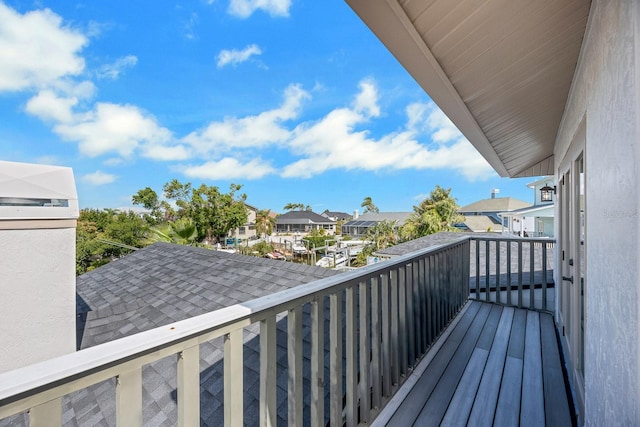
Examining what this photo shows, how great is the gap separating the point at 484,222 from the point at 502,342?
1338 inches

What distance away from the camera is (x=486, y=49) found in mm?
1635

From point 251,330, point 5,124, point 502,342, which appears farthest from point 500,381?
point 5,124

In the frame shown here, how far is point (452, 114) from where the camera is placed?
2.43 metres

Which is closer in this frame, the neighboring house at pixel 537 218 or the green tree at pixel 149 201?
the neighboring house at pixel 537 218

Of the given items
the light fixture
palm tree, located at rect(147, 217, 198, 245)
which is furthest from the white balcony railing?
palm tree, located at rect(147, 217, 198, 245)

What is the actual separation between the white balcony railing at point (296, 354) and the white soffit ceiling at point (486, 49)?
1247 millimetres

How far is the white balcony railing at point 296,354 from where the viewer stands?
0.64 m

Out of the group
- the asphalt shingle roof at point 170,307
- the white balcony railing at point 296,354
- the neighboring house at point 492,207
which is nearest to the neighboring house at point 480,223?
the neighboring house at point 492,207

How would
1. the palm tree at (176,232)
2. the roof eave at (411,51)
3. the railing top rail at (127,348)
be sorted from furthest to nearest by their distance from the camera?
the palm tree at (176,232) → the roof eave at (411,51) → the railing top rail at (127,348)

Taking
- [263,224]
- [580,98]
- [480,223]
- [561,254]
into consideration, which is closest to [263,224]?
[263,224]

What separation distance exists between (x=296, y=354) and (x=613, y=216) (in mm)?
1325

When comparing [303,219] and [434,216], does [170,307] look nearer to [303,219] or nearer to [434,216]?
[434,216]

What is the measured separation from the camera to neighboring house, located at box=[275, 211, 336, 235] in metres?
46.7

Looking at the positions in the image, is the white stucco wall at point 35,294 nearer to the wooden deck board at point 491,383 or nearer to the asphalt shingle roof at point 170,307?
the asphalt shingle roof at point 170,307
